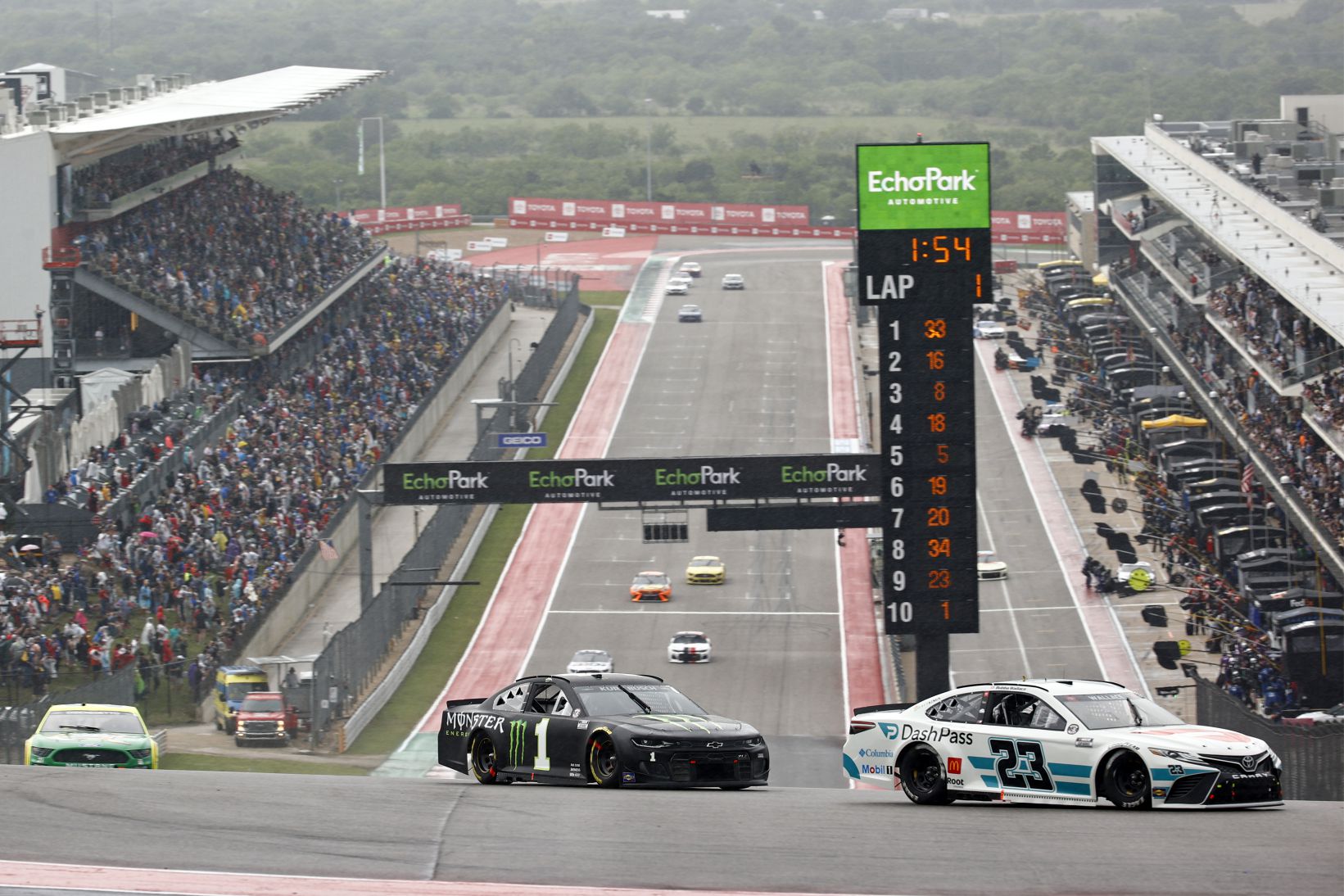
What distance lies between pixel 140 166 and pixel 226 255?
13.9 feet

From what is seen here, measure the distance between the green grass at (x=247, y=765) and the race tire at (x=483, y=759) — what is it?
17.4 meters

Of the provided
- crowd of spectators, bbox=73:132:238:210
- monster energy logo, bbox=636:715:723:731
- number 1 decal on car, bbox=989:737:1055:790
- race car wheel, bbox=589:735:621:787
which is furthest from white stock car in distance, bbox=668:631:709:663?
number 1 decal on car, bbox=989:737:1055:790

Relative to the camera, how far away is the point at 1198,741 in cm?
1877

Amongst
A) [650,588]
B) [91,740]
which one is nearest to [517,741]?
[91,740]

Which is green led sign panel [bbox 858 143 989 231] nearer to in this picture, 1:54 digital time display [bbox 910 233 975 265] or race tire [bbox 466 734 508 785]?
1:54 digital time display [bbox 910 233 975 265]

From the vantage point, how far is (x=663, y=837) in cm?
1805

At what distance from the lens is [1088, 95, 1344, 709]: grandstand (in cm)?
5419

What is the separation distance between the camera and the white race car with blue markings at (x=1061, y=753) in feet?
61.6

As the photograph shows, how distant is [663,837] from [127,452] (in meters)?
37.4

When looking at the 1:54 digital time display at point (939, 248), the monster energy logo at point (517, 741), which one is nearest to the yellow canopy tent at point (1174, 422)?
the 1:54 digital time display at point (939, 248)

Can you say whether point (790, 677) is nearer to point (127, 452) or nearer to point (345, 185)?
point (127, 452)

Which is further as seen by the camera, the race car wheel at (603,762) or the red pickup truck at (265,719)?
the red pickup truck at (265,719)

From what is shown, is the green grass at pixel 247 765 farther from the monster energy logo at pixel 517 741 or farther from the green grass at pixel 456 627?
the monster energy logo at pixel 517 741

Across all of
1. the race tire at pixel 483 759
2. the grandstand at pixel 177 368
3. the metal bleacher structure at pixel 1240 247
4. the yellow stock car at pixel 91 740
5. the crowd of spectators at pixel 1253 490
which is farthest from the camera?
the metal bleacher structure at pixel 1240 247
